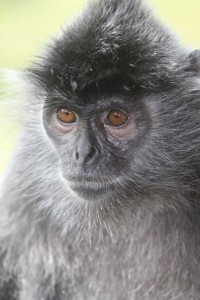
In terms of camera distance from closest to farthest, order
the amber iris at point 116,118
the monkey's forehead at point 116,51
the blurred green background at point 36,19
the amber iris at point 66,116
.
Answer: the monkey's forehead at point 116,51, the amber iris at point 116,118, the amber iris at point 66,116, the blurred green background at point 36,19

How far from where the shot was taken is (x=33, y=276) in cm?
508

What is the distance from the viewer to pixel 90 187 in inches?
172

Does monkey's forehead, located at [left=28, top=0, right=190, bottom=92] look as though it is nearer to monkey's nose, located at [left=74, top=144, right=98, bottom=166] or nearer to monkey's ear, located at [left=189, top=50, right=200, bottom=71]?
monkey's ear, located at [left=189, top=50, right=200, bottom=71]

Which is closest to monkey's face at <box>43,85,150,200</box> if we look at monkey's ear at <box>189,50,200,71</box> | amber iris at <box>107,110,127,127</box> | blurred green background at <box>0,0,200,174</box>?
amber iris at <box>107,110,127,127</box>

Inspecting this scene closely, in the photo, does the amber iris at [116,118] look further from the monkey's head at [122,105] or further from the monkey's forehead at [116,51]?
the monkey's forehead at [116,51]

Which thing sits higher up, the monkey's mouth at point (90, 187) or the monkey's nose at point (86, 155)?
the monkey's nose at point (86, 155)

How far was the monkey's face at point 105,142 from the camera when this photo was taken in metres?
4.36

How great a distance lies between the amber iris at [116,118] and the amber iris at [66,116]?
0.63 feet

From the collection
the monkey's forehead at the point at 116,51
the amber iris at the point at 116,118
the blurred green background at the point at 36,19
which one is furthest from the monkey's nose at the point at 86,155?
the blurred green background at the point at 36,19

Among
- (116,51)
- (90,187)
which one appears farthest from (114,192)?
(116,51)

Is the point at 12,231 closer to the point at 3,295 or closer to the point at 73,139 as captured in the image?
the point at 3,295

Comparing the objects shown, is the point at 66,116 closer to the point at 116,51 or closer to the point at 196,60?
the point at 116,51

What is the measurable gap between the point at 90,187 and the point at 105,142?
8.5 inches

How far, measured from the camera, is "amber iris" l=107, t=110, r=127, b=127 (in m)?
4.41
